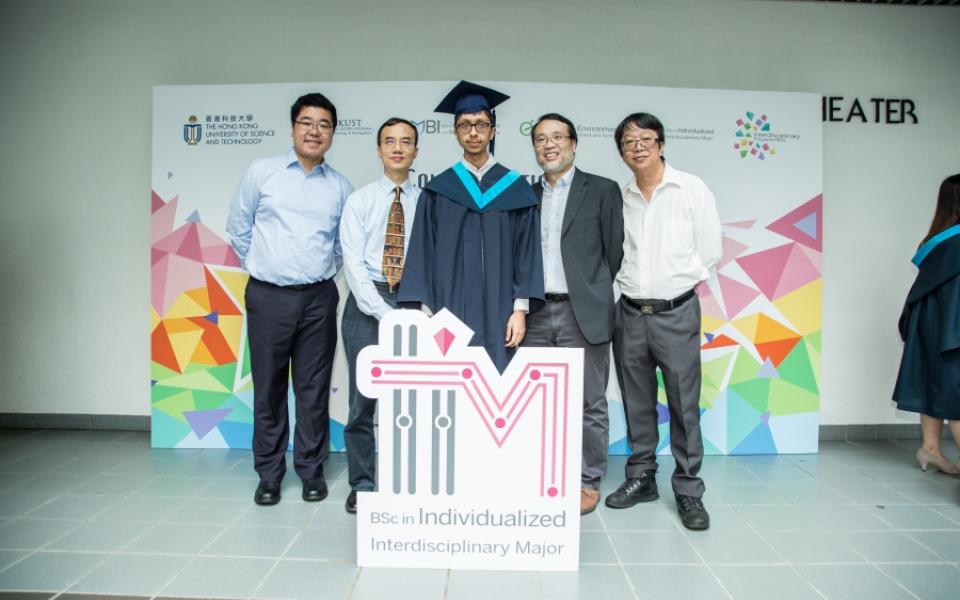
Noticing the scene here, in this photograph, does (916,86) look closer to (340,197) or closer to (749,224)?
(749,224)

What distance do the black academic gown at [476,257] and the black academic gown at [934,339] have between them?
2167 mm

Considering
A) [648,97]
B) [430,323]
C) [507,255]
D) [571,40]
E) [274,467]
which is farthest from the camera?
[571,40]

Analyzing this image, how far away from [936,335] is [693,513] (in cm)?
171

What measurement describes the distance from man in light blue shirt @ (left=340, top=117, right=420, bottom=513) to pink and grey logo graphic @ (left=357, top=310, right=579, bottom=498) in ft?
1.73

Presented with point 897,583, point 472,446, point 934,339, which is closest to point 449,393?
point 472,446

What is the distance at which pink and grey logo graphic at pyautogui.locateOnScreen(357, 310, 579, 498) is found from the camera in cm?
204

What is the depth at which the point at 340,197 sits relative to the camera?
2836 millimetres

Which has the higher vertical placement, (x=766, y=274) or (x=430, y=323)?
(x=766, y=274)

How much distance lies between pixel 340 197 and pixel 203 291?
4.27 feet

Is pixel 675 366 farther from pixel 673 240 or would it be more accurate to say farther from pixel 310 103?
pixel 310 103

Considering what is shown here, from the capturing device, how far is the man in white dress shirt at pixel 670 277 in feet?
8.34

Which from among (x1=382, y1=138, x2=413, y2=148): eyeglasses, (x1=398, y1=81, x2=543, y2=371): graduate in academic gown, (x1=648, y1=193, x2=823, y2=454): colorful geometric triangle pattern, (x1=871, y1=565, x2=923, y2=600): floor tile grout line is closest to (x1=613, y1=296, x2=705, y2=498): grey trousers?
(x1=398, y1=81, x2=543, y2=371): graduate in academic gown

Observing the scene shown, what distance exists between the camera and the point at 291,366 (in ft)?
9.39

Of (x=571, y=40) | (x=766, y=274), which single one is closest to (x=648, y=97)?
(x=571, y=40)
